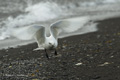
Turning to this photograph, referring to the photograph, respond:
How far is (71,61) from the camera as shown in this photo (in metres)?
8.40

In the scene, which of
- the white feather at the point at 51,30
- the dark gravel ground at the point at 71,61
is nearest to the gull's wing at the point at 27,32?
the white feather at the point at 51,30

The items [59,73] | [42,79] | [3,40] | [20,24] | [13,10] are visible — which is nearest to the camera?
[42,79]

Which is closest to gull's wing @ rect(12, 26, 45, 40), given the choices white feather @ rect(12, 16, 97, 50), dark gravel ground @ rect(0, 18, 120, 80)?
white feather @ rect(12, 16, 97, 50)

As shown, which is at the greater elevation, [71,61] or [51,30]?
[51,30]

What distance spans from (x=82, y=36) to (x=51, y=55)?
109 inches

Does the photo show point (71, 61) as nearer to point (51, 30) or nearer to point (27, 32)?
point (51, 30)

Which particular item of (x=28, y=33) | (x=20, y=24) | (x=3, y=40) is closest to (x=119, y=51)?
(x=28, y=33)

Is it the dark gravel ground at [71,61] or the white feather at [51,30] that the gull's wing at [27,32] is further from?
the dark gravel ground at [71,61]

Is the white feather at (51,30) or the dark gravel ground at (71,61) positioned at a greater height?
the white feather at (51,30)

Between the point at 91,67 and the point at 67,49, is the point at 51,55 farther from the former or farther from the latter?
the point at 91,67

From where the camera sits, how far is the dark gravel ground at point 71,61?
22.8ft

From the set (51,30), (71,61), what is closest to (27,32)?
(51,30)

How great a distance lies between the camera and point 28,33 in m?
8.41

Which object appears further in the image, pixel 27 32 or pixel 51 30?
pixel 51 30
